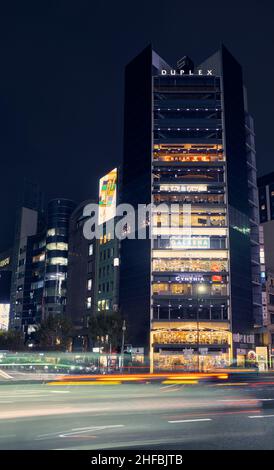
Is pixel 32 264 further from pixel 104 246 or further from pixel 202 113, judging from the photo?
pixel 202 113

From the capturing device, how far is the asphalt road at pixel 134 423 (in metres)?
12.3

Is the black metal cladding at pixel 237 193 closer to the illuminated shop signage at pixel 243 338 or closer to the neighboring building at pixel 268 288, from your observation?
the illuminated shop signage at pixel 243 338

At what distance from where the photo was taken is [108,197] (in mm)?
121562

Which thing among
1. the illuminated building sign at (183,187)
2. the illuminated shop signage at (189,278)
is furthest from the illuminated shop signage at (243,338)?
the illuminated building sign at (183,187)

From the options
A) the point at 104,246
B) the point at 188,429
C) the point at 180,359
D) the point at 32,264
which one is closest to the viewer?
the point at 188,429

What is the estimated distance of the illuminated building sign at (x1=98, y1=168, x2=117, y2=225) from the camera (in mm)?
118681

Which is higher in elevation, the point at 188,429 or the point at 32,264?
the point at 32,264

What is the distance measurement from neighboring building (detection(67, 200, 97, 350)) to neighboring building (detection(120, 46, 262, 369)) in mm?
17382

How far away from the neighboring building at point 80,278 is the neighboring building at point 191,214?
17.4 metres

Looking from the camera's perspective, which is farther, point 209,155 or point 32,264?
point 32,264

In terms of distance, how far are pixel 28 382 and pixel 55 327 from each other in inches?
2560

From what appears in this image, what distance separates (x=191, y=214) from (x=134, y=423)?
291 feet

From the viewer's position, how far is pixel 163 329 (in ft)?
317
